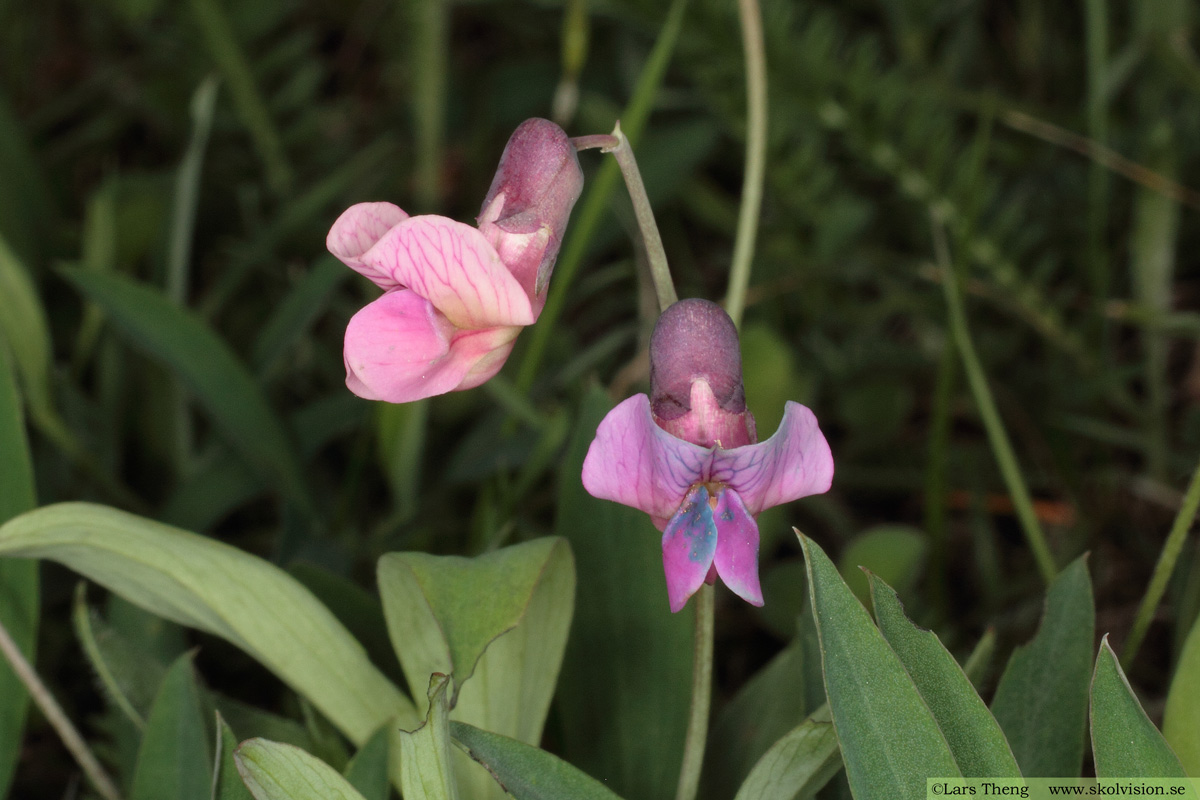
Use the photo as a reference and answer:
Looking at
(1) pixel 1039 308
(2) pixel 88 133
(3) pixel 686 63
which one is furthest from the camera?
(2) pixel 88 133

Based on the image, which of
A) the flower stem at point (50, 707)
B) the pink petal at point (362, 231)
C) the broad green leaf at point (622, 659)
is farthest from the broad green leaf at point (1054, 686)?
the flower stem at point (50, 707)

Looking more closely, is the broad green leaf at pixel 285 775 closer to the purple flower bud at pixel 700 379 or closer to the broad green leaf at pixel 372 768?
the broad green leaf at pixel 372 768

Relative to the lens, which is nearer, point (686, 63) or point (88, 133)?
point (686, 63)

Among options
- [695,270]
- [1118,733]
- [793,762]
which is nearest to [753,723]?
[793,762]

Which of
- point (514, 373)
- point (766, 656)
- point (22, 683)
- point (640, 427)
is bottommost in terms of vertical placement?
point (22, 683)

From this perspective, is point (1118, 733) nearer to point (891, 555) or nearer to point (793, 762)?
point (793, 762)

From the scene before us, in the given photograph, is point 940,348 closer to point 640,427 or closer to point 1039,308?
point 1039,308

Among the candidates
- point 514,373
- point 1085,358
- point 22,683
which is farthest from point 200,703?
point 1085,358

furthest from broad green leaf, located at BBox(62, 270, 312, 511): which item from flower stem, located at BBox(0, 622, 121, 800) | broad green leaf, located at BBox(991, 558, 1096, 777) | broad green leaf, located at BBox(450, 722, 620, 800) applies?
broad green leaf, located at BBox(991, 558, 1096, 777)
